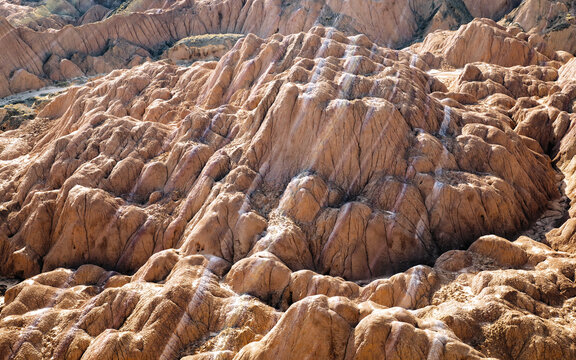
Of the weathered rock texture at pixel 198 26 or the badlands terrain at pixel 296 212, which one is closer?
the badlands terrain at pixel 296 212

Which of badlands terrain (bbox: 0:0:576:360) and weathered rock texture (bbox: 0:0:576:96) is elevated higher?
badlands terrain (bbox: 0:0:576:360)

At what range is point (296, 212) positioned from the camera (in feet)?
88.6

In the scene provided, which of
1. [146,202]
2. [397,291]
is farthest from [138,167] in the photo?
[397,291]

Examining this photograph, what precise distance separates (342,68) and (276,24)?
3852cm

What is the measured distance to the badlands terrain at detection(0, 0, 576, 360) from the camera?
19.8 metres

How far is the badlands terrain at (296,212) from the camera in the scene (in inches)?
778

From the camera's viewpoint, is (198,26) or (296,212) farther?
(198,26)

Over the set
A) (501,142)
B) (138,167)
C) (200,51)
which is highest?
(501,142)

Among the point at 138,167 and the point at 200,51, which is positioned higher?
the point at 138,167

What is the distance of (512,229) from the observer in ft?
90.4

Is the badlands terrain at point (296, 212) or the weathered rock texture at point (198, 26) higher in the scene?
the badlands terrain at point (296, 212)

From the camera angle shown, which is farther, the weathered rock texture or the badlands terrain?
the weathered rock texture

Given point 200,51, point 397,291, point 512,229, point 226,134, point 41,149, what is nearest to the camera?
point 397,291

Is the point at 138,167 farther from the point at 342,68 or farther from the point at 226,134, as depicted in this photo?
the point at 342,68
